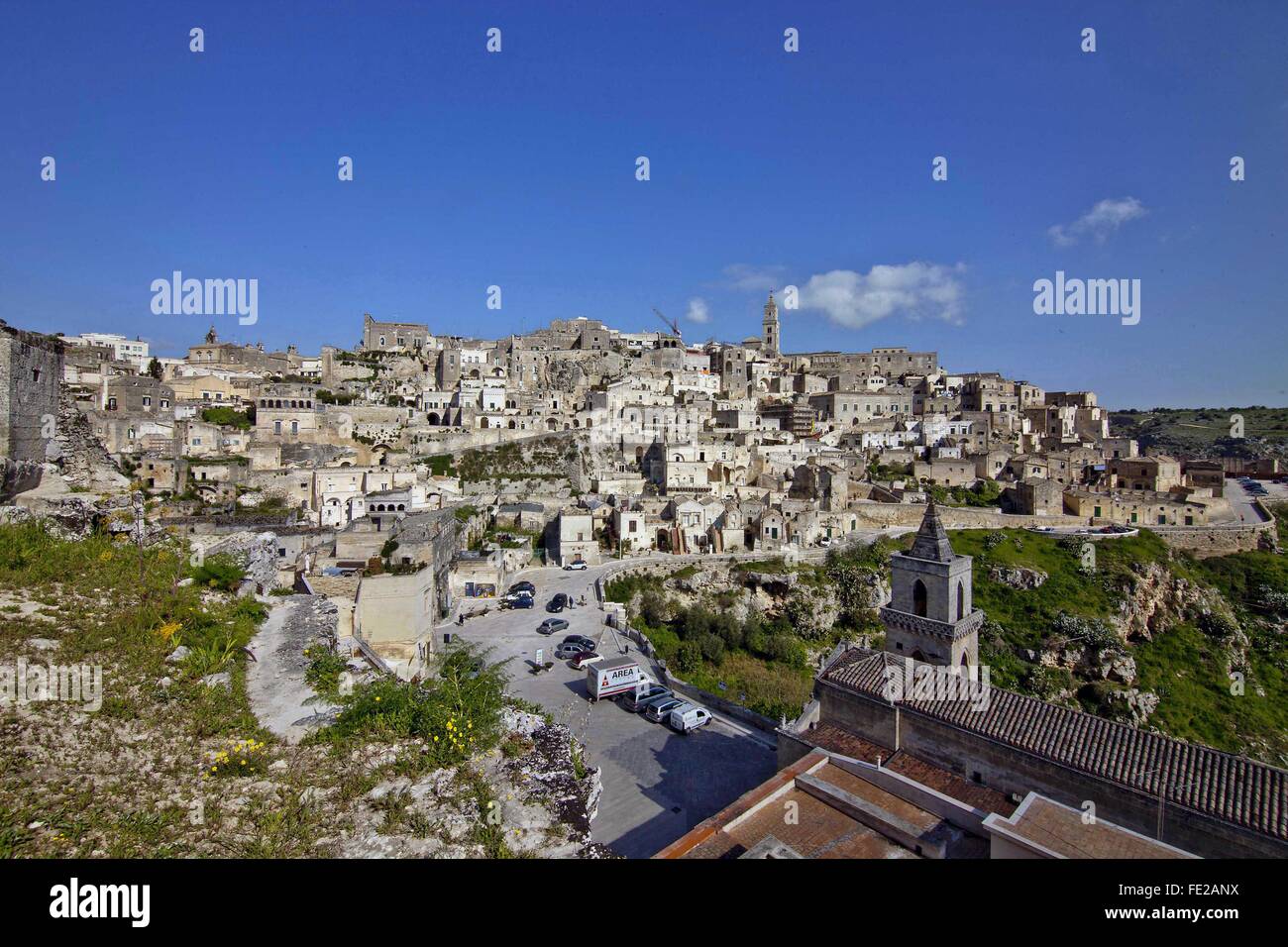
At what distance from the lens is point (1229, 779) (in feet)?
28.5

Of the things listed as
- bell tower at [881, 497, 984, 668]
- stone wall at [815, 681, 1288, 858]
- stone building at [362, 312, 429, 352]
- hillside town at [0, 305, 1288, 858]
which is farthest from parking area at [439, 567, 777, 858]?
stone building at [362, 312, 429, 352]

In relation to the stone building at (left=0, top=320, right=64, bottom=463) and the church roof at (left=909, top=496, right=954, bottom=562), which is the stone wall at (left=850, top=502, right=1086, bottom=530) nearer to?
the church roof at (left=909, top=496, right=954, bottom=562)

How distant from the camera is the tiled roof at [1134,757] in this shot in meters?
8.28

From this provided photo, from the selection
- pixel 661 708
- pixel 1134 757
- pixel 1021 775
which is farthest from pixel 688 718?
pixel 1134 757

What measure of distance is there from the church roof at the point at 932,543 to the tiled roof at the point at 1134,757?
3333 millimetres

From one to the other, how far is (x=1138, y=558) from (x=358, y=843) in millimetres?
40807

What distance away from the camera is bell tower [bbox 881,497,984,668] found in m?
13.9

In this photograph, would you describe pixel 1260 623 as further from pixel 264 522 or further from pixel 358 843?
pixel 264 522

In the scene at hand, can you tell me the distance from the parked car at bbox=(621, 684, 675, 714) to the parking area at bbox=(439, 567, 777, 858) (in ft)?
0.70

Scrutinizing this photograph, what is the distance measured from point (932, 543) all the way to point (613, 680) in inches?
340

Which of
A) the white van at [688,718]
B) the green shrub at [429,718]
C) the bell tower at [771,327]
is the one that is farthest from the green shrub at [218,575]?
the bell tower at [771,327]

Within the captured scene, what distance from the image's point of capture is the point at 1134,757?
30.9ft

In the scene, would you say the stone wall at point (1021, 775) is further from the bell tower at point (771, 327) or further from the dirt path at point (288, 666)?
the bell tower at point (771, 327)

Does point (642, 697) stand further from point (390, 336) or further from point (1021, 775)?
point (390, 336)
